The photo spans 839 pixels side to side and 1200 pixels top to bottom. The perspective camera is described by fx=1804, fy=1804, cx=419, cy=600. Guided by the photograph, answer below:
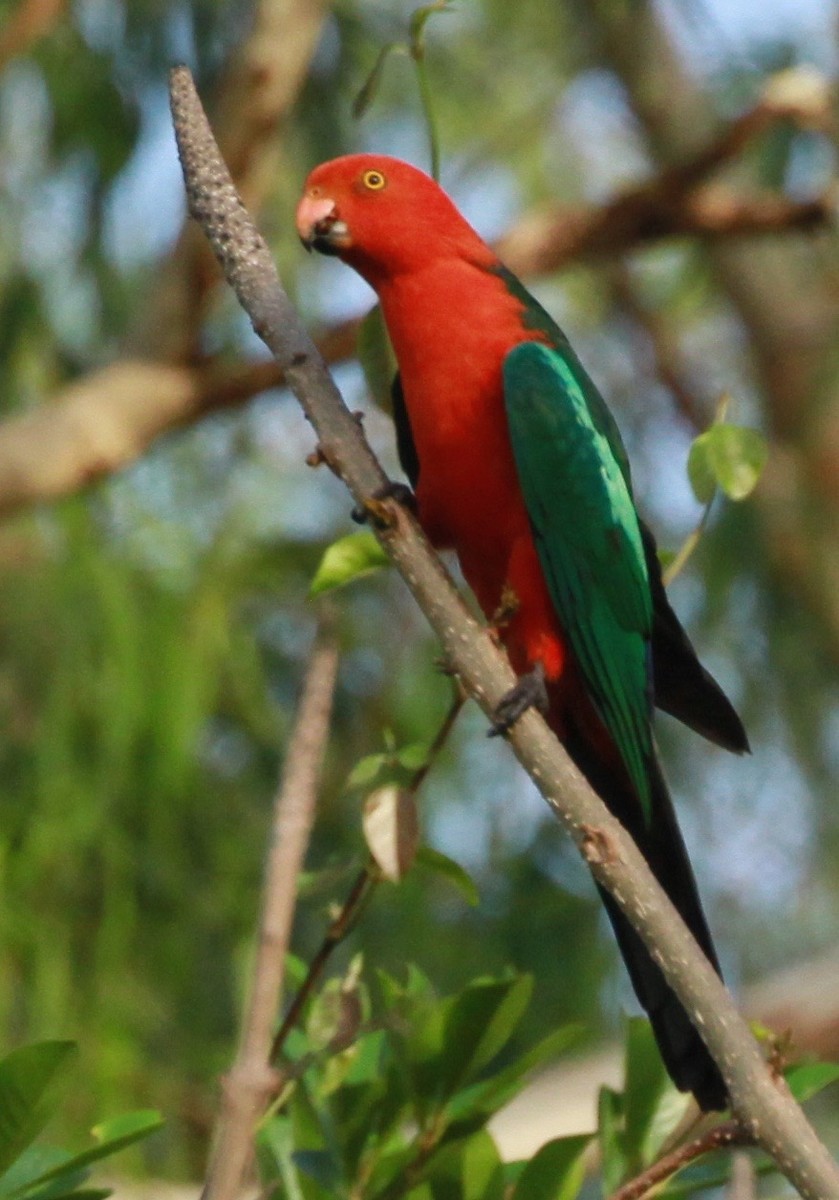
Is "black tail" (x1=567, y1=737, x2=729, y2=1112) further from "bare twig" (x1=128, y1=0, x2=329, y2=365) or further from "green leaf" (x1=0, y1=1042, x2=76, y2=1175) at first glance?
"bare twig" (x1=128, y1=0, x2=329, y2=365)

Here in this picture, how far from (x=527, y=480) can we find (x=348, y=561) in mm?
651

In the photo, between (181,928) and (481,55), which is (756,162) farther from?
(181,928)

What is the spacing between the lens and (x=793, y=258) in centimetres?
709

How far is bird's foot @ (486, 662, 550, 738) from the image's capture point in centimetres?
170

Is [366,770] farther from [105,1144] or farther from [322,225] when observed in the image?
[322,225]

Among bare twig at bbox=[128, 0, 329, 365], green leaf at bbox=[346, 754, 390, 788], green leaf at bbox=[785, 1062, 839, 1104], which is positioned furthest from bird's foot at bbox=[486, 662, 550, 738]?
bare twig at bbox=[128, 0, 329, 365]

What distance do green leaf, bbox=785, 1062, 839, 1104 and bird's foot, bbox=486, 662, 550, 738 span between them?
493mm

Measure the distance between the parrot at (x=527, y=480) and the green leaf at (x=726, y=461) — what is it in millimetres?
579

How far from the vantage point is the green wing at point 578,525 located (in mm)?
2588

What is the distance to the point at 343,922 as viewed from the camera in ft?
5.62

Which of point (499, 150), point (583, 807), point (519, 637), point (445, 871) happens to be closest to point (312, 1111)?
point (445, 871)

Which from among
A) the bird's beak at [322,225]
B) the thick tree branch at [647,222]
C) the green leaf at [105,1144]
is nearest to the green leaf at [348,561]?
the green leaf at [105,1144]

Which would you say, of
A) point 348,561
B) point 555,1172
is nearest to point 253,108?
point 348,561

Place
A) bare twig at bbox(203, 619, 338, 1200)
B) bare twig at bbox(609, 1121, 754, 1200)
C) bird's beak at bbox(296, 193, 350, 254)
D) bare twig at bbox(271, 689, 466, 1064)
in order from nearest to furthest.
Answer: bare twig at bbox(203, 619, 338, 1200)
bare twig at bbox(609, 1121, 754, 1200)
bare twig at bbox(271, 689, 466, 1064)
bird's beak at bbox(296, 193, 350, 254)
